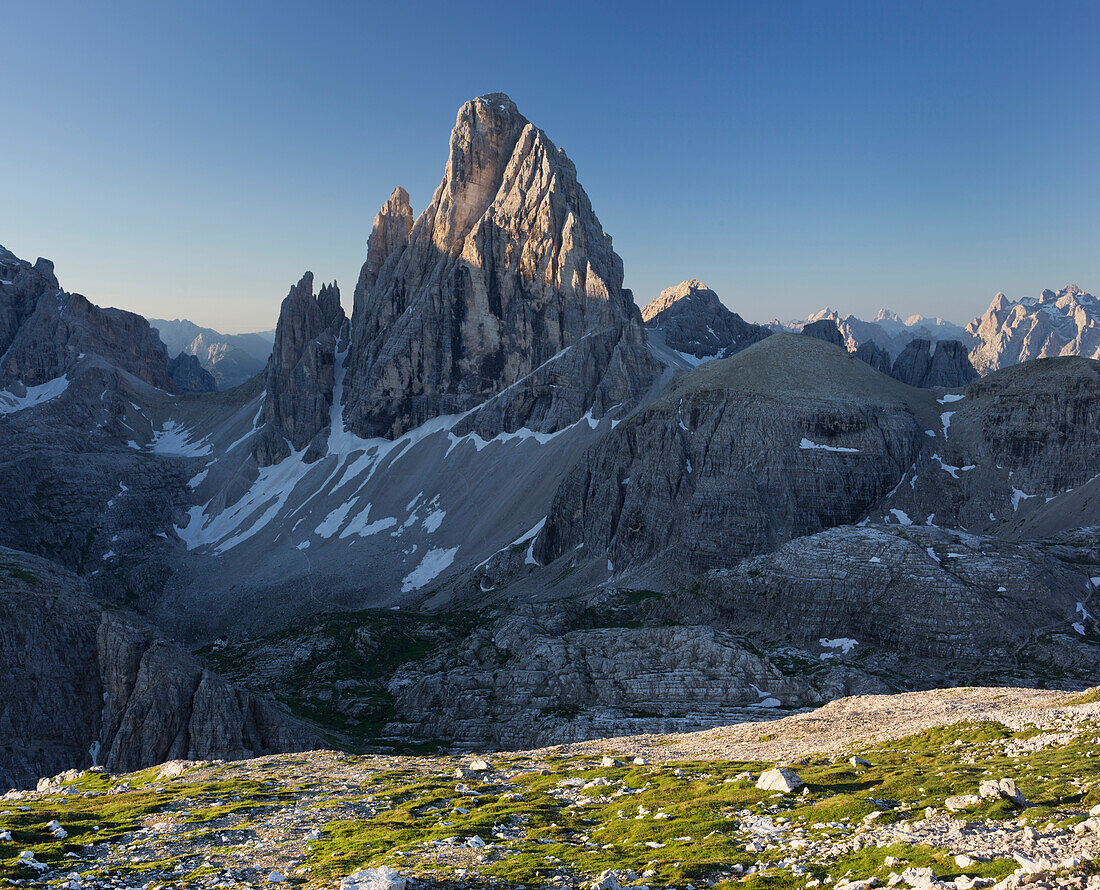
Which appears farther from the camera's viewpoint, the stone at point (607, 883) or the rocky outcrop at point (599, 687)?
the rocky outcrop at point (599, 687)

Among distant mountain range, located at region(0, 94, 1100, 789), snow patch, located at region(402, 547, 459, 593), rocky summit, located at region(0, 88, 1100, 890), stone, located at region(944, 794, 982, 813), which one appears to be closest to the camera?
stone, located at region(944, 794, 982, 813)

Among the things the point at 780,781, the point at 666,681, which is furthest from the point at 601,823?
the point at 666,681

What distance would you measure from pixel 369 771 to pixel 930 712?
4329cm

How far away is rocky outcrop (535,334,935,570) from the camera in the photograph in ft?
495

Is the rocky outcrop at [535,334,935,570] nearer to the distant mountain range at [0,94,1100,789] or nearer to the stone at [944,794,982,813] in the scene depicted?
the distant mountain range at [0,94,1100,789]

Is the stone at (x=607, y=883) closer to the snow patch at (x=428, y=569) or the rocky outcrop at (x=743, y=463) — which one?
the rocky outcrop at (x=743, y=463)

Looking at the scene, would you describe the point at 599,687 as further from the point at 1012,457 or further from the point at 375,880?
the point at 1012,457

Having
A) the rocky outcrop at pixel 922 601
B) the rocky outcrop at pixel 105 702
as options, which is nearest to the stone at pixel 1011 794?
the rocky outcrop at pixel 105 702

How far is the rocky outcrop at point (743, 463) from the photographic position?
151m

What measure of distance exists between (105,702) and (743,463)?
393 feet

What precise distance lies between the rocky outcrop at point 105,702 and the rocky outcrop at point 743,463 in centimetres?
9186

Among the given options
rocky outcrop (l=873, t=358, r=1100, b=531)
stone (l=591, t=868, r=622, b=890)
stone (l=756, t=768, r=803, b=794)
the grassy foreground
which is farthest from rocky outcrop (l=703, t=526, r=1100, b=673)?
stone (l=591, t=868, r=622, b=890)

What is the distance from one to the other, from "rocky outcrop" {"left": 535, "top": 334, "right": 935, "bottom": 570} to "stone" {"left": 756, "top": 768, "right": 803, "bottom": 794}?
109981 millimetres

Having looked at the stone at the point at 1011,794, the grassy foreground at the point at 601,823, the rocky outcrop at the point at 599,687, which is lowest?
the rocky outcrop at the point at 599,687
